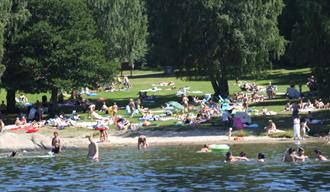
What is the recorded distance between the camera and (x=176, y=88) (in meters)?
87.3

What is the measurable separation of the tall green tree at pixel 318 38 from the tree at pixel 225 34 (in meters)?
13.1

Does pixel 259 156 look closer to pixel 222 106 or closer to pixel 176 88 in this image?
pixel 222 106

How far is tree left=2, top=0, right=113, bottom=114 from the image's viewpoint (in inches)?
2480

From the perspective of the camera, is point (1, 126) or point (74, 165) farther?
point (1, 126)

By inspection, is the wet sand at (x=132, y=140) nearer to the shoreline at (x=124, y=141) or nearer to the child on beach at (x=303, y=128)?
the shoreline at (x=124, y=141)

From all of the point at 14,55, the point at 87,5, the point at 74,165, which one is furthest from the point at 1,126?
the point at 87,5

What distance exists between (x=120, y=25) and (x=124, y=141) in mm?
29162

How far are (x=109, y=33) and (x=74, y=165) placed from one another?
35.9 meters

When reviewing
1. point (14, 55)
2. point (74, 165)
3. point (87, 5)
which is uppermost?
point (87, 5)

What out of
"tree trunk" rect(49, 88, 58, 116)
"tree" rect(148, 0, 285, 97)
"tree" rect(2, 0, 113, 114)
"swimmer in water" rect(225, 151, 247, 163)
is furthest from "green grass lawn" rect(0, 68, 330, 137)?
"swimmer in water" rect(225, 151, 247, 163)

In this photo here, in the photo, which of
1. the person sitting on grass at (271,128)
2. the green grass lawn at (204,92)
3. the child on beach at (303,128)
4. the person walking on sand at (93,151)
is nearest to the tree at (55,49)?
the green grass lawn at (204,92)

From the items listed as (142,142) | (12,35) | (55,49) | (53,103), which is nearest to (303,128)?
(142,142)

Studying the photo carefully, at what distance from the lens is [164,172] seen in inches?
1465

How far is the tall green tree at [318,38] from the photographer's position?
52.3 meters
